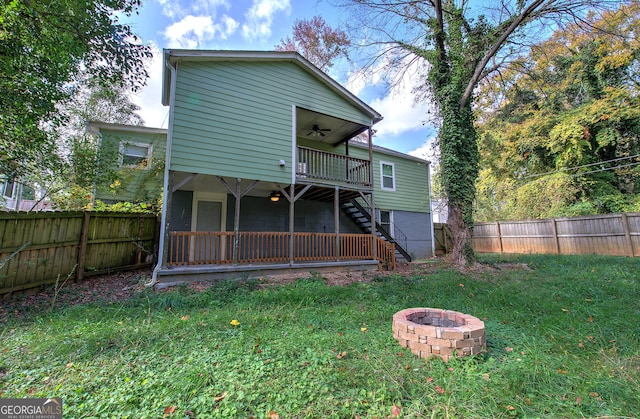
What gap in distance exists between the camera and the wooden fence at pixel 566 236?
34.0 ft

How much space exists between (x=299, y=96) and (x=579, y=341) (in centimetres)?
850

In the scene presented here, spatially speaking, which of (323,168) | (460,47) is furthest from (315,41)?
(323,168)

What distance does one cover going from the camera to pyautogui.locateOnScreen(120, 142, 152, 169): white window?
9.45m

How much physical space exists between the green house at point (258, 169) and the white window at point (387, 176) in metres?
2.00

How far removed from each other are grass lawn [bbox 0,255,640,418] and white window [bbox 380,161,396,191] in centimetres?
838

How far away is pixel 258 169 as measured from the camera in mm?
7781

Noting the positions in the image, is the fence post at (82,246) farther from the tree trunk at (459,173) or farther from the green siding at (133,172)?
the tree trunk at (459,173)

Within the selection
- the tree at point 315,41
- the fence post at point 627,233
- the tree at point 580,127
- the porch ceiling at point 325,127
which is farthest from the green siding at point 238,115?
the fence post at point 627,233

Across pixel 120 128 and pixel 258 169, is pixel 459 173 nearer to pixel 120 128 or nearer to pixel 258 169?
pixel 258 169

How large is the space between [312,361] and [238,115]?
6939mm

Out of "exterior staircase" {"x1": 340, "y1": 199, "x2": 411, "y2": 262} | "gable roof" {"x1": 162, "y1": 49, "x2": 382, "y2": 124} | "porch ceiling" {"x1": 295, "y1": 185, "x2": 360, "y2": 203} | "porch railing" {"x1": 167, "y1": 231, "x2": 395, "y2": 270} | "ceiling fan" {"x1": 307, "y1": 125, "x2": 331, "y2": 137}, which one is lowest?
"porch railing" {"x1": 167, "y1": 231, "x2": 395, "y2": 270}

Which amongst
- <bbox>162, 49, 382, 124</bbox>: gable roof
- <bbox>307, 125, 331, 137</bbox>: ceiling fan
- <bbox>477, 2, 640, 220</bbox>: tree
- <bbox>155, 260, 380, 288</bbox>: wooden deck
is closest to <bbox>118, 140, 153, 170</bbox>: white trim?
<bbox>162, 49, 382, 124</bbox>: gable roof

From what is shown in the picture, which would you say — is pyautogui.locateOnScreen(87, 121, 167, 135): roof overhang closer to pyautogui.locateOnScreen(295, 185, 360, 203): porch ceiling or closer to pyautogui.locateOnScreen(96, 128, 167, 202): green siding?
pyautogui.locateOnScreen(96, 128, 167, 202): green siding

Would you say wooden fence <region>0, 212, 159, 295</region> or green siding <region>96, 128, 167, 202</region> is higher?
green siding <region>96, 128, 167, 202</region>
